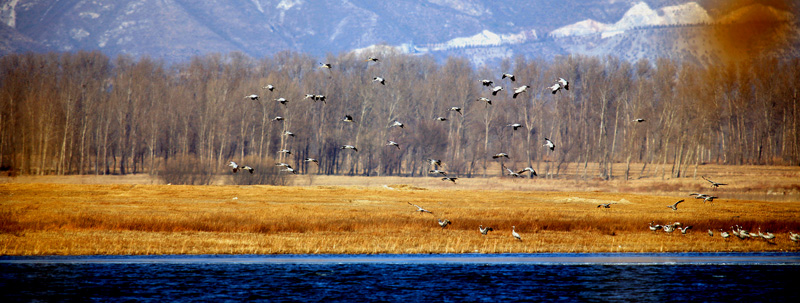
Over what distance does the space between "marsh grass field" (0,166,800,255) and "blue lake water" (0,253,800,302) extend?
96 centimetres

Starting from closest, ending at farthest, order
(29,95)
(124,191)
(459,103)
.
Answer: (124,191), (29,95), (459,103)

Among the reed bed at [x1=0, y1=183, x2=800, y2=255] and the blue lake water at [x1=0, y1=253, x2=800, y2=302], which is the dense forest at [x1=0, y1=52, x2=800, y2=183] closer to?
the reed bed at [x1=0, y1=183, x2=800, y2=255]

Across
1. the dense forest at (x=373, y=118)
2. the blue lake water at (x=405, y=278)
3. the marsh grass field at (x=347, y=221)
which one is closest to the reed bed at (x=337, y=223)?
the marsh grass field at (x=347, y=221)

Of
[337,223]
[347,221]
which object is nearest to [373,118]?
[347,221]

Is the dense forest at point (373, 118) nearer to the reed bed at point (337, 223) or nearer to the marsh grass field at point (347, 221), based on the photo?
the marsh grass field at point (347, 221)

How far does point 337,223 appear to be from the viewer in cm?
4378

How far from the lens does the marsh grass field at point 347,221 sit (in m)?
36.3

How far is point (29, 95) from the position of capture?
9638 cm

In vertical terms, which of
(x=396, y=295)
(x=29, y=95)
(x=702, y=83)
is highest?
(x=702, y=83)

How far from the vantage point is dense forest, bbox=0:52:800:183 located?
306 ft

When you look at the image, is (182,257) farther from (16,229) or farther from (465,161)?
(465,161)

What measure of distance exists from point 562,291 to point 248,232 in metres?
18.8

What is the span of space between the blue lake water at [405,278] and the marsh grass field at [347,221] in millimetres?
959

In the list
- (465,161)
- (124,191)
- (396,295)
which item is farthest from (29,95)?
(396,295)
